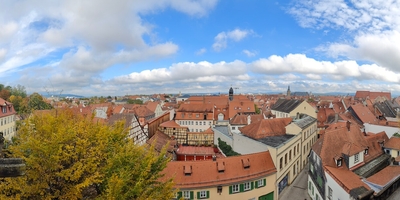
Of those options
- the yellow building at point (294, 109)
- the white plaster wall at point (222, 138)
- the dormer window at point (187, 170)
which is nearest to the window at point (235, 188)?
the dormer window at point (187, 170)

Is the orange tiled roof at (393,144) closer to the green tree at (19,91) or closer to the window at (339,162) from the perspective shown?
the window at (339,162)

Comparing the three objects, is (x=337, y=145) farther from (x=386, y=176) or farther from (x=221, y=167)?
(x=221, y=167)

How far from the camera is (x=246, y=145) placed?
27891 millimetres

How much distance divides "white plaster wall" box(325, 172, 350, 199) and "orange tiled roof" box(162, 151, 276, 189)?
181 inches

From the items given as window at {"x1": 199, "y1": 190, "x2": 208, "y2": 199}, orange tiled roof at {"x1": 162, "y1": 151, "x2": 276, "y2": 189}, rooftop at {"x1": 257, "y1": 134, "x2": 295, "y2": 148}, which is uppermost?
rooftop at {"x1": 257, "y1": 134, "x2": 295, "y2": 148}

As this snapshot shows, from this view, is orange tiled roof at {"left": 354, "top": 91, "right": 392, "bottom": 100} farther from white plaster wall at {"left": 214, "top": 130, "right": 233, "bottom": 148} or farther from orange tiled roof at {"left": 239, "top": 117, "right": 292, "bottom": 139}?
orange tiled roof at {"left": 239, "top": 117, "right": 292, "bottom": 139}

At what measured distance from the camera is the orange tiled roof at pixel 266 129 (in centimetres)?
2953

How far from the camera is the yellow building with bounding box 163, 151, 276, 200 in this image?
65.3 ft

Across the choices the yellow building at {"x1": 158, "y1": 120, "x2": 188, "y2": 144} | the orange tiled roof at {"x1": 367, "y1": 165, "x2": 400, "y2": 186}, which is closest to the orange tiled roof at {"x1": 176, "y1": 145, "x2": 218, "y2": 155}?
the yellow building at {"x1": 158, "y1": 120, "x2": 188, "y2": 144}

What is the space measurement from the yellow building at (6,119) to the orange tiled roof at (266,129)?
3628 cm

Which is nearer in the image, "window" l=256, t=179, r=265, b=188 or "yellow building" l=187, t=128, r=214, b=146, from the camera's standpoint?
"window" l=256, t=179, r=265, b=188

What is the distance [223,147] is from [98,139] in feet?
87.8

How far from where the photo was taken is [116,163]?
8.52m

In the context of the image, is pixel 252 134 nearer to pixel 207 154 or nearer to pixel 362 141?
pixel 207 154
